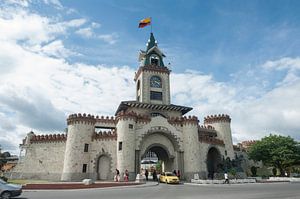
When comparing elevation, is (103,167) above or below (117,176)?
above

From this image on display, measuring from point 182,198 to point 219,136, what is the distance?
3231cm

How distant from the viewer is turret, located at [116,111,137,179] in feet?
107

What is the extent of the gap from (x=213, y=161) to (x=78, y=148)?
82.3 feet

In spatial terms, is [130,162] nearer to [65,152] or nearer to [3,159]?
[65,152]

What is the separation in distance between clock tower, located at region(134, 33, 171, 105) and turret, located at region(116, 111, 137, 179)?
40.1 feet

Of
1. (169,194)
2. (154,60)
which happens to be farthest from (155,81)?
(169,194)

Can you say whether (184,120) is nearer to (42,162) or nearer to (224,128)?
(224,128)

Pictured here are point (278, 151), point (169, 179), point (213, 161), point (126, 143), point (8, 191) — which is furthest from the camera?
point (213, 161)

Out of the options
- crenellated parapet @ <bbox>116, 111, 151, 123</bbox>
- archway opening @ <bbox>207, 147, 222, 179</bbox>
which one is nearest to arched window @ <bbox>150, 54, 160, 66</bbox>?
crenellated parapet @ <bbox>116, 111, 151, 123</bbox>

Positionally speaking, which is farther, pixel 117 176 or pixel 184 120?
pixel 184 120

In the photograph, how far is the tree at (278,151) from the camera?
41281 millimetres

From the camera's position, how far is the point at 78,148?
34406mm

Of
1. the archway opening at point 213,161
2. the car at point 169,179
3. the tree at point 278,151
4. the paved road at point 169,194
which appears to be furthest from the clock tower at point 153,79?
the paved road at point 169,194

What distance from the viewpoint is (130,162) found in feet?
108
